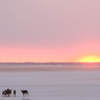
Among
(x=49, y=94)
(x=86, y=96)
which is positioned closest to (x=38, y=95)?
(x=49, y=94)

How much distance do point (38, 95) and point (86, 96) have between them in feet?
8.67

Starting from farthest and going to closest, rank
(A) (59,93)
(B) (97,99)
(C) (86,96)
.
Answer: (A) (59,93) → (C) (86,96) → (B) (97,99)

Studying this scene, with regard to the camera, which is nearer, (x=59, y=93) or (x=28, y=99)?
(x=28, y=99)

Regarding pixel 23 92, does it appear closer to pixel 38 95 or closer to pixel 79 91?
pixel 38 95

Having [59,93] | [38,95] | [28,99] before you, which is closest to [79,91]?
[59,93]

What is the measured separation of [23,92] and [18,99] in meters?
1.45

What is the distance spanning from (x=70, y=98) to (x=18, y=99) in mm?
2652

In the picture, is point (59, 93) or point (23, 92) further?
point (59, 93)

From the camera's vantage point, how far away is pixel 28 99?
24.2m

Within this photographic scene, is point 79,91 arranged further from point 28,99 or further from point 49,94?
point 28,99

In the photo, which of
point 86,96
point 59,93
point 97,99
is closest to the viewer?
point 97,99

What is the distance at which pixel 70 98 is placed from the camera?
24.5 m

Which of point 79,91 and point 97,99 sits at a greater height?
point 79,91

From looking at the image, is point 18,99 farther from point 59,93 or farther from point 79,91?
point 79,91
